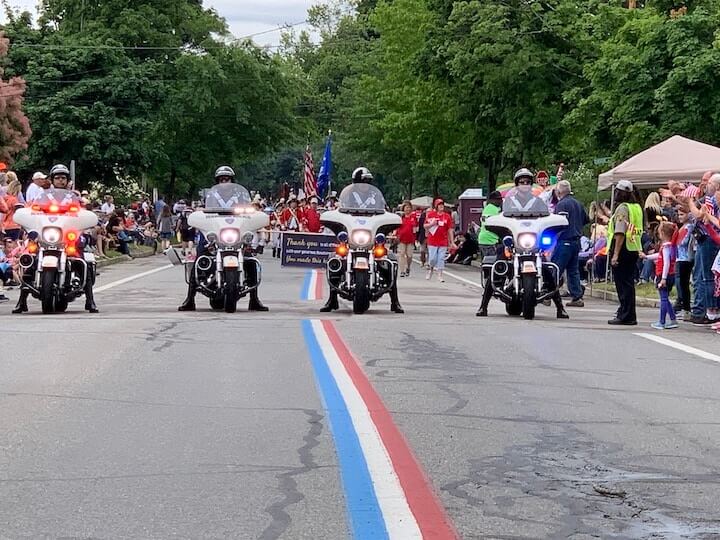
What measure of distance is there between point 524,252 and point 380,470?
393 inches

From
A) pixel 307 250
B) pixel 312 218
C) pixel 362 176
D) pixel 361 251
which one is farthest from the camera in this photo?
pixel 312 218

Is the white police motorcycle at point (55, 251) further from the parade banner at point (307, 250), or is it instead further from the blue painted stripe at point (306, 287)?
the blue painted stripe at point (306, 287)

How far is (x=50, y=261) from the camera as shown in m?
16.5

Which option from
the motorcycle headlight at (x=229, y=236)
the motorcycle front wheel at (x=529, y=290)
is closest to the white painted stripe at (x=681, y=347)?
the motorcycle front wheel at (x=529, y=290)

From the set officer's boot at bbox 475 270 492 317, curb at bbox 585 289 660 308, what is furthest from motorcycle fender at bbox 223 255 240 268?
curb at bbox 585 289 660 308

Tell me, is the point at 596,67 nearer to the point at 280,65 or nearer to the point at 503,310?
the point at 503,310

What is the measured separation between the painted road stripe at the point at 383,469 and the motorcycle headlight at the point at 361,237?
579 cm

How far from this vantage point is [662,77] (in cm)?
3019

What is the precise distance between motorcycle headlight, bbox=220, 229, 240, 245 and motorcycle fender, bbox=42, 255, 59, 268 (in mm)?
2131

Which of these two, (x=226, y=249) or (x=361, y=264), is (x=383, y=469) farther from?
(x=226, y=249)

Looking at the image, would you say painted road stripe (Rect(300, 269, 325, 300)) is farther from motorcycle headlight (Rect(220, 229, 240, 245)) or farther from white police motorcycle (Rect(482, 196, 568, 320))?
white police motorcycle (Rect(482, 196, 568, 320))

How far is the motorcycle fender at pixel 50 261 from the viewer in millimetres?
16453

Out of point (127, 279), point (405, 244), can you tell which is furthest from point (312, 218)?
point (127, 279)

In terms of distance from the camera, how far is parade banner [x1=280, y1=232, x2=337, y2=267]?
61.2ft
